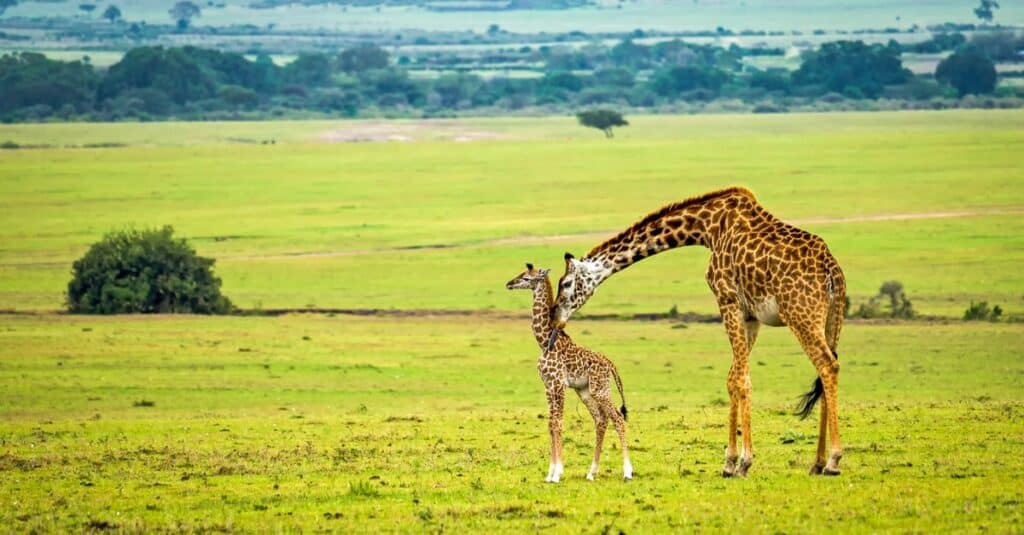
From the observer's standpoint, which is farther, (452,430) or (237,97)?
(237,97)

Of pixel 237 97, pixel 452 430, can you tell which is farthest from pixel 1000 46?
pixel 452 430

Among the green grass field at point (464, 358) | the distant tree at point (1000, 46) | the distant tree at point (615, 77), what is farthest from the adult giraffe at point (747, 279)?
the distant tree at point (1000, 46)

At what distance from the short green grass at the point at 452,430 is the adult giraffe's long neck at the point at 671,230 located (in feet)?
6.12

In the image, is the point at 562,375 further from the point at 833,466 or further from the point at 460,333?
the point at 460,333

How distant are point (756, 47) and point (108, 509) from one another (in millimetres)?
178799

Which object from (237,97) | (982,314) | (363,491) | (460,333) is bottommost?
(237,97)

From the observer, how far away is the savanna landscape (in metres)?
13.5

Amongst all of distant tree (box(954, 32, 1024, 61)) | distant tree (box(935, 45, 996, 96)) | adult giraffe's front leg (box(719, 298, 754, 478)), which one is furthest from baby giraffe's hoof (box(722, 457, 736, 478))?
distant tree (box(954, 32, 1024, 61))

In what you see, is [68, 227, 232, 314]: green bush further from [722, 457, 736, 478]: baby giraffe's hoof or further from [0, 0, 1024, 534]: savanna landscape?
[722, 457, 736, 478]: baby giraffe's hoof

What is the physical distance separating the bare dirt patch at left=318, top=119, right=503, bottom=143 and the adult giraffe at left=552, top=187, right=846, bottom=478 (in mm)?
77336

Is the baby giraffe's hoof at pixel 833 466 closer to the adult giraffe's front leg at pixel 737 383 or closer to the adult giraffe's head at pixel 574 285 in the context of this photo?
the adult giraffe's front leg at pixel 737 383

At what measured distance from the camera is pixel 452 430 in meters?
18.9

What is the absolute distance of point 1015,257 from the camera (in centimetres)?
4162

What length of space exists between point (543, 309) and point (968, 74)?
119 meters
